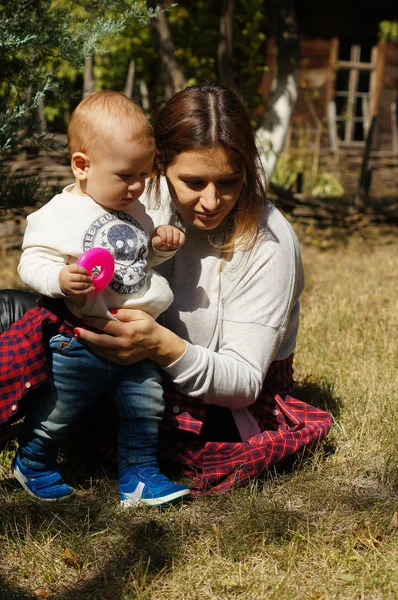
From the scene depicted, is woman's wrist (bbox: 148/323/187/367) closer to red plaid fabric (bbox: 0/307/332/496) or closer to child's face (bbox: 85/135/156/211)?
red plaid fabric (bbox: 0/307/332/496)

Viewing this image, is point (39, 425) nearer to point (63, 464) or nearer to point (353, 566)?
point (63, 464)

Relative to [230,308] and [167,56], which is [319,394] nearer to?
[230,308]

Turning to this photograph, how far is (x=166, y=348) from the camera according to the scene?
252cm

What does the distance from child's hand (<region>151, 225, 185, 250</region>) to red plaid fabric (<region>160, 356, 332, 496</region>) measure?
0.53m

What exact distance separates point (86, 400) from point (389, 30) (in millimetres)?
11364

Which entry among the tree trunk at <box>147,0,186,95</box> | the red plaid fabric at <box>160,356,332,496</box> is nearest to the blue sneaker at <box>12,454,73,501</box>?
→ the red plaid fabric at <box>160,356,332,496</box>

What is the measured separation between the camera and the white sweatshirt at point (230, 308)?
2594 millimetres

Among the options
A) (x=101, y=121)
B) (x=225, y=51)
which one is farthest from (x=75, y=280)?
(x=225, y=51)

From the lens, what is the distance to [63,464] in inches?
116

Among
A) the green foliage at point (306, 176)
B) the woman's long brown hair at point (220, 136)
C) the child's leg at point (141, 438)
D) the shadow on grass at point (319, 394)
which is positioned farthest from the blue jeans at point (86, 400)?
the green foliage at point (306, 176)

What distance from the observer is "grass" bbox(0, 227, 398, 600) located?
2.19 metres

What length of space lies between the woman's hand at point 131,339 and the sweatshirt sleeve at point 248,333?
0.06 meters

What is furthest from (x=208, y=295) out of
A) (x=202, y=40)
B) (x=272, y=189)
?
(x=202, y=40)

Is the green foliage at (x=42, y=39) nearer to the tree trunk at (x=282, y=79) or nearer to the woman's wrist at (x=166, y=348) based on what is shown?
the woman's wrist at (x=166, y=348)
